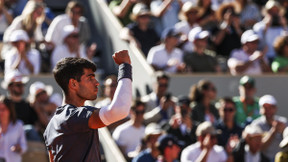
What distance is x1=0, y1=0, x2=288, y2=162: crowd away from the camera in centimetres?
923

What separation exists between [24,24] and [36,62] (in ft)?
2.55

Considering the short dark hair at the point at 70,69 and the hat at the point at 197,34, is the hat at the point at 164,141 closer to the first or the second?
the hat at the point at 197,34

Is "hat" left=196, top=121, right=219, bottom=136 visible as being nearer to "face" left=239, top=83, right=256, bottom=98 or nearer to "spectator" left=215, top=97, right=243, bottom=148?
"spectator" left=215, top=97, right=243, bottom=148

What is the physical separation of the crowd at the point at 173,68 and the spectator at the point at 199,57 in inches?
0.6

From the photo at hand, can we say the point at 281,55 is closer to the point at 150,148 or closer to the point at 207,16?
the point at 207,16

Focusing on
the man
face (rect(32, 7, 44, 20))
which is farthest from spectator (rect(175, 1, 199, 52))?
the man

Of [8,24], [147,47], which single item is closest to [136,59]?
[147,47]

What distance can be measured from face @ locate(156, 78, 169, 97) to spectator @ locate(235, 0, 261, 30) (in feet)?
11.0

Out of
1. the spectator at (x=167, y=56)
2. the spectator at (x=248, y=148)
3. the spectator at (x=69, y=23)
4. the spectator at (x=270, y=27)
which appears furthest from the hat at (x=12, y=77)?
the spectator at (x=270, y=27)

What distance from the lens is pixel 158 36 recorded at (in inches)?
490

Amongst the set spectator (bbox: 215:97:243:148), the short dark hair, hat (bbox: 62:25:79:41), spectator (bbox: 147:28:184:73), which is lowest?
spectator (bbox: 215:97:243:148)

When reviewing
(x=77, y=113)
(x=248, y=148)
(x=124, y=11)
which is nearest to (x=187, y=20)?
(x=124, y=11)

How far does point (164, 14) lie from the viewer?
13.1 meters

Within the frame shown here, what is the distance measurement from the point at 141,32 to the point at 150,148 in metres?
3.58
